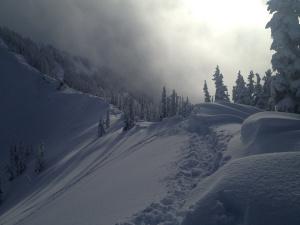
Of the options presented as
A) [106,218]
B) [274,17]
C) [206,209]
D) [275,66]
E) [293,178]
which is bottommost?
[106,218]

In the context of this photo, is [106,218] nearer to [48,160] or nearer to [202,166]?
[202,166]

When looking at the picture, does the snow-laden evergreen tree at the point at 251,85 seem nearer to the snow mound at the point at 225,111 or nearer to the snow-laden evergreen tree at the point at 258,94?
the snow-laden evergreen tree at the point at 258,94

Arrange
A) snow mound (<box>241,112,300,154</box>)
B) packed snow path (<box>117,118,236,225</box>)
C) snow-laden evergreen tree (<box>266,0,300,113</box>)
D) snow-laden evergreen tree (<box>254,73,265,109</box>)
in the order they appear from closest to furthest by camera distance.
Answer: packed snow path (<box>117,118,236,225</box>) → snow mound (<box>241,112,300,154</box>) → snow-laden evergreen tree (<box>266,0,300,113</box>) → snow-laden evergreen tree (<box>254,73,265,109</box>)

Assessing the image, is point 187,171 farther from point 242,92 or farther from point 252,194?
point 242,92

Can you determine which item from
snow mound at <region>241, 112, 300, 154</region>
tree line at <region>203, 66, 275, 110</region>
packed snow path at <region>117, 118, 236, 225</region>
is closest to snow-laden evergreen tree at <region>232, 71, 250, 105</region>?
tree line at <region>203, 66, 275, 110</region>

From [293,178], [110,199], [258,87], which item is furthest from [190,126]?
[258,87]

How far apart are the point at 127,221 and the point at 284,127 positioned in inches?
449

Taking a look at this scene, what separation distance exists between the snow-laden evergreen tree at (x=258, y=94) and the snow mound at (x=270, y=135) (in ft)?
177

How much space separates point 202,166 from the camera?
2195 centimetres

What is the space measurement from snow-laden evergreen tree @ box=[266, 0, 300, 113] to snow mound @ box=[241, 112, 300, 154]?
8862mm

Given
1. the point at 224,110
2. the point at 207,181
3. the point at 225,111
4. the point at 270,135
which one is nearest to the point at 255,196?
the point at 207,181

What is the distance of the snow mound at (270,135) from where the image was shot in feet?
65.3

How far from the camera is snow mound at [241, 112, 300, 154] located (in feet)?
65.3

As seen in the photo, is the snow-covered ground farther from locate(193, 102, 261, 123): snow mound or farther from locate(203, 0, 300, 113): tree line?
locate(203, 0, 300, 113): tree line
